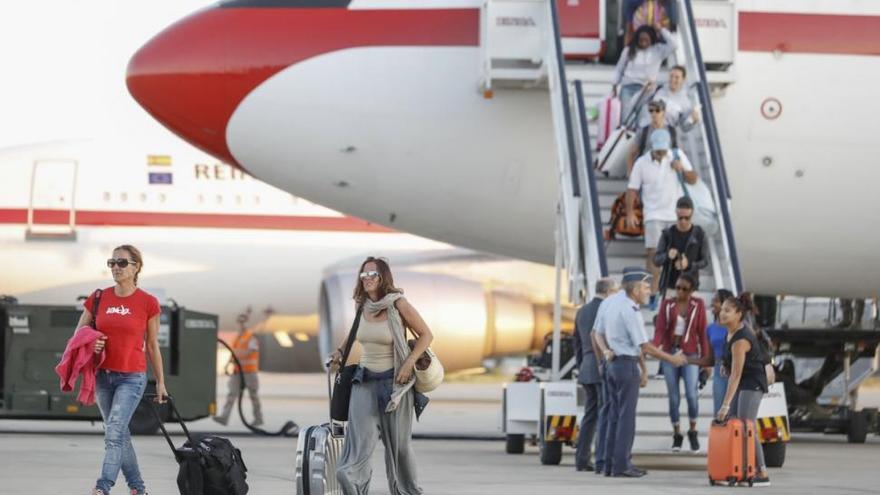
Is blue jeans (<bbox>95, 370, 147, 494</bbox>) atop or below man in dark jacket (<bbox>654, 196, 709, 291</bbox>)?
below

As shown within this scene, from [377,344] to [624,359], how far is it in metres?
3.11

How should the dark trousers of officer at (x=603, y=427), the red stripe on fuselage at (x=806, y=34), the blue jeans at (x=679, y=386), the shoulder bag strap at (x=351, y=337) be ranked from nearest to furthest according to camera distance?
the shoulder bag strap at (x=351, y=337), the dark trousers of officer at (x=603, y=427), the blue jeans at (x=679, y=386), the red stripe on fuselage at (x=806, y=34)

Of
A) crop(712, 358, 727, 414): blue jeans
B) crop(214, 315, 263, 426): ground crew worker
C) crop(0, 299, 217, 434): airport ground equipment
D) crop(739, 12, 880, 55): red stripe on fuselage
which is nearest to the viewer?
crop(712, 358, 727, 414): blue jeans

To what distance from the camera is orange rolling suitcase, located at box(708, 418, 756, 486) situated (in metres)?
11.7

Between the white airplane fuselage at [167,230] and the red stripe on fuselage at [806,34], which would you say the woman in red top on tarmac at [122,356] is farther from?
the white airplane fuselage at [167,230]

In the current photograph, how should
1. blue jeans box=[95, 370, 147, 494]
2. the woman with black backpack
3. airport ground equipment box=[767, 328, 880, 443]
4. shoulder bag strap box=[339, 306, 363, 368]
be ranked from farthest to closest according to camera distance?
1. airport ground equipment box=[767, 328, 880, 443]
2. the woman with black backpack
3. blue jeans box=[95, 370, 147, 494]
4. shoulder bag strap box=[339, 306, 363, 368]

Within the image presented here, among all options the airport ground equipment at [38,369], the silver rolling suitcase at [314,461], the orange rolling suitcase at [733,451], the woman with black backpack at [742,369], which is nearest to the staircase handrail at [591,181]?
the woman with black backpack at [742,369]

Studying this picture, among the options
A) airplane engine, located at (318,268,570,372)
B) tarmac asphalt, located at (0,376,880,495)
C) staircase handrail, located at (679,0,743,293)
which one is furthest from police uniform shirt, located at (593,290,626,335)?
airplane engine, located at (318,268,570,372)

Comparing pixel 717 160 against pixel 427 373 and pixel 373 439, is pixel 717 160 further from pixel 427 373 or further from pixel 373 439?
pixel 373 439

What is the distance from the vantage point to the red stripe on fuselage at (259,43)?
604 inches

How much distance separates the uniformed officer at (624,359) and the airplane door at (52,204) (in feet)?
53.6

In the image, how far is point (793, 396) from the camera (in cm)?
1908

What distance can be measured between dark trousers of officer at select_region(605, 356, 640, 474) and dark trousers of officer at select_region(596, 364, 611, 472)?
0.26 feet

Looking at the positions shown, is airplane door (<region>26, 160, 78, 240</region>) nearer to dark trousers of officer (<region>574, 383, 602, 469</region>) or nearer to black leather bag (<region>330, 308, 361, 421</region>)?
dark trousers of officer (<region>574, 383, 602, 469</region>)
